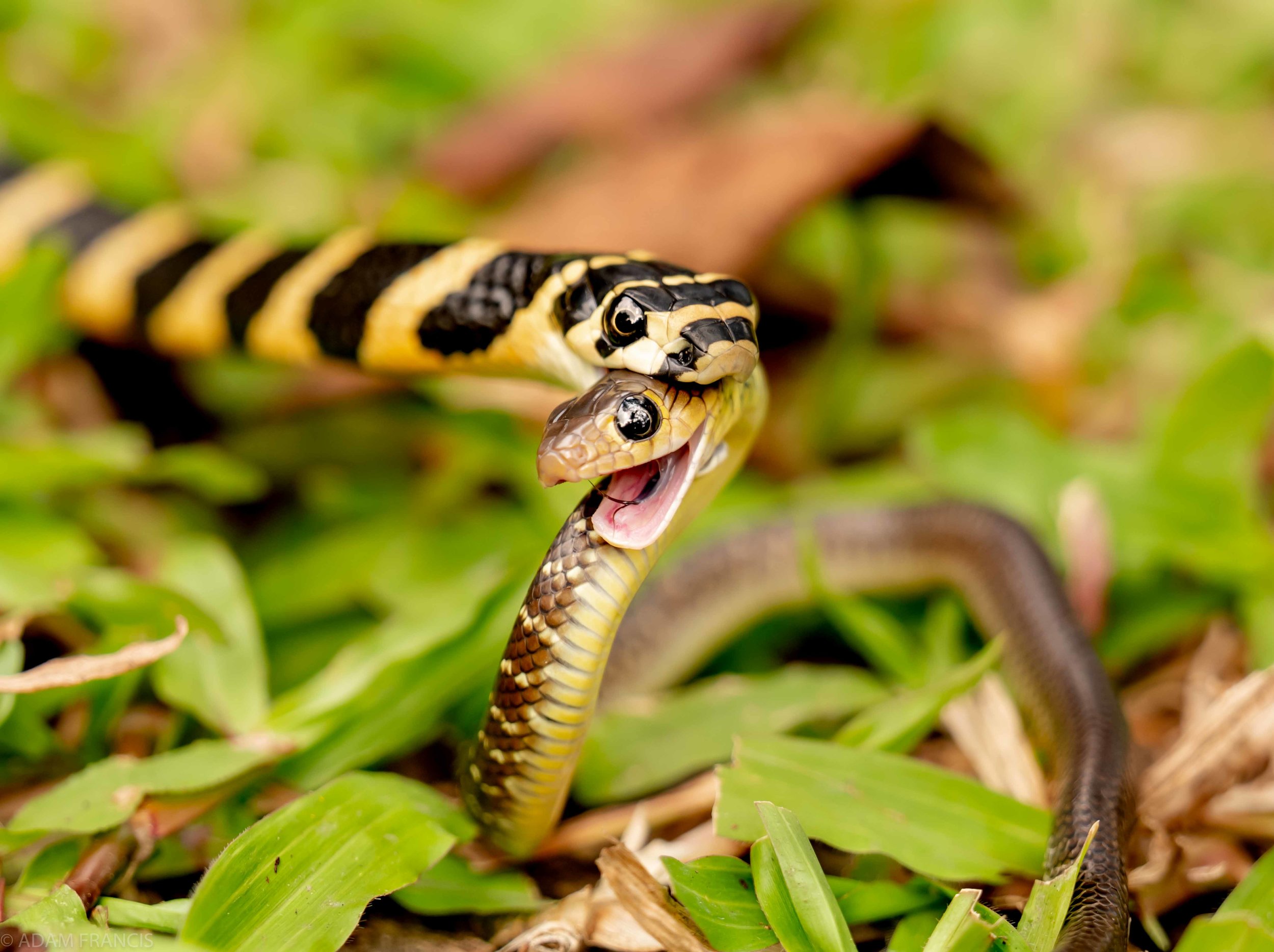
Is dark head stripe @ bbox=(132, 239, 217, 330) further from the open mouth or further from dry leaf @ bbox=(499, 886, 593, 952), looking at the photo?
dry leaf @ bbox=(499, 886, 593, 952)

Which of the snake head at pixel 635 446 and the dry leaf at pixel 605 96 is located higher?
the dry leaf at pixel 605 96

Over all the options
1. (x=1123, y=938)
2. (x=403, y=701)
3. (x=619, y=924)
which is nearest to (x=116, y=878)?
(x=403, y=701)

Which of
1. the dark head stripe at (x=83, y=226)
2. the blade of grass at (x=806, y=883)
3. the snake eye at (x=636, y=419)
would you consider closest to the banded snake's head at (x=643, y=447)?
the snake eye at (x=636, y=419)

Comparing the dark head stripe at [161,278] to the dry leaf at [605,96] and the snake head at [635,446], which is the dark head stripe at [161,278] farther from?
the snake head at [635,446]

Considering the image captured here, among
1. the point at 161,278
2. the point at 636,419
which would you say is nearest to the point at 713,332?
the point at 636,419

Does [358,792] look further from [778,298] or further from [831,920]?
[778,298]

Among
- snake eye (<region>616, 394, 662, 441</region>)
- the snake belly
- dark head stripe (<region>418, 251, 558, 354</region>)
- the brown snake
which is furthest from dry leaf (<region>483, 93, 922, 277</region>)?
snake eye (<region>616, 394, 662, 441</region>)
